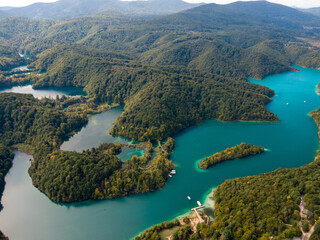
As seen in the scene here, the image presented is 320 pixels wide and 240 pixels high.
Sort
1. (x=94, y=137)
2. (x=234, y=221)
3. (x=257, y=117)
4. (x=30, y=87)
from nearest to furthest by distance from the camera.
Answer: (x=234, y=221), (x=94, y=137), (x=257, y=117), (x=30, y=87)

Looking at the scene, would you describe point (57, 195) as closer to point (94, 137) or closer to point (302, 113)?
point (94, 137)

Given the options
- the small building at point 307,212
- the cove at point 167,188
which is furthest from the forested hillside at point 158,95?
the small building at point 307,212

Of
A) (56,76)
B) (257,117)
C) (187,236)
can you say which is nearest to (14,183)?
(187,236)

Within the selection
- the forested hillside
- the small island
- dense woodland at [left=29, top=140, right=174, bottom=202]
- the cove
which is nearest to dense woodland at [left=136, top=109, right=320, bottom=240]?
the cove

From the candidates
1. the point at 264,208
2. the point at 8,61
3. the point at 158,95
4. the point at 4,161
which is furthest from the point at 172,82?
the point at 8,61

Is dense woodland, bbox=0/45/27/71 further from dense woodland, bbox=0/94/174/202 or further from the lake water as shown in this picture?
dense woodland, bbox=0/94/174/202

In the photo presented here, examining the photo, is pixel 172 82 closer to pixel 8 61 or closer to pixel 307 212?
pixel 307 212
